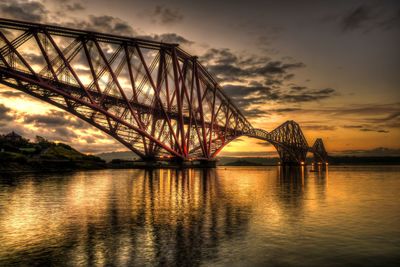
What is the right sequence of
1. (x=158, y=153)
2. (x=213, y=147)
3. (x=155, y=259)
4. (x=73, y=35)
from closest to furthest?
(x=155, y=259) → (x=73, y=35) → (x=158, y=153) → (x=213, y=147)

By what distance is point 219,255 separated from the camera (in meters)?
11.4

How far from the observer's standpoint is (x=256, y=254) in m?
11.6

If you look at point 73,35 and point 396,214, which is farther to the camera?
point 73,35

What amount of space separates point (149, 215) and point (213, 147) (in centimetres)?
8908

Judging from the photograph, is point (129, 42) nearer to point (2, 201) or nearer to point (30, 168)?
point (30, 168)

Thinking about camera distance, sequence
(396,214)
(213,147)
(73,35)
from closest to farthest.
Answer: (396,214), (73,35), (213,147)

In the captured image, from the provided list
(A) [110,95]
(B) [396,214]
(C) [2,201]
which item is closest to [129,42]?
(A) [110,95]

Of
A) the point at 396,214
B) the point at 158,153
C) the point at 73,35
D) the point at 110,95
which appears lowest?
the point at 396,214

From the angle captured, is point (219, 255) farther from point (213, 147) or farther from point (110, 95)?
point (213, 147)

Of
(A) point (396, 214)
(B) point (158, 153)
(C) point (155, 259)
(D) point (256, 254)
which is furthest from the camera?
(B) point (158, 153)

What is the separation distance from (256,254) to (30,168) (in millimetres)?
70372

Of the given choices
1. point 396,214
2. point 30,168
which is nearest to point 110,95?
point 30,168

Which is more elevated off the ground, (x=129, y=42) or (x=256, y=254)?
(x=129, y=42)

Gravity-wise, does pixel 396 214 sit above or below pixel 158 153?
below
